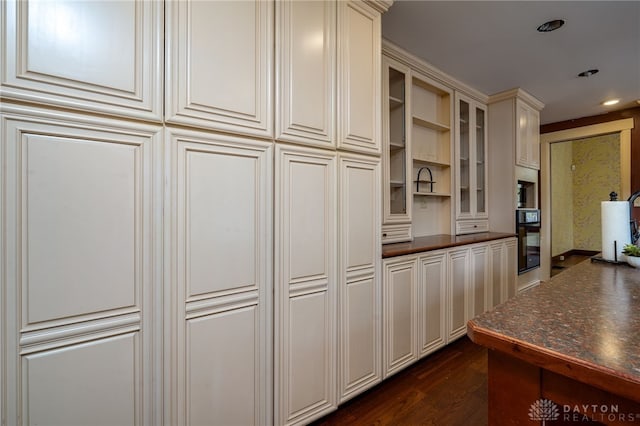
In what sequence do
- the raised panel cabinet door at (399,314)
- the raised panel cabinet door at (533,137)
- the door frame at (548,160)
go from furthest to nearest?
1. the door frame at (548,160)
2. the raised panel cabinet door at (533,137)
3. the raised panel cabinet door at (399,314)

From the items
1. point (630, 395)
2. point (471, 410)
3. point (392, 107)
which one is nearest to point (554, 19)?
point (392, 107)

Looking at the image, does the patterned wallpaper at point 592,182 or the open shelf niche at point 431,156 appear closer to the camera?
the open shelf niche at point 431,156

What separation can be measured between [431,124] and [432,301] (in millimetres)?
1768

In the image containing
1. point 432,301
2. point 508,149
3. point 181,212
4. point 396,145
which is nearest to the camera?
point 181,212

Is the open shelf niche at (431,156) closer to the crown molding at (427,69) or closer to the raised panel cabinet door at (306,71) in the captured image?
the crown molding at (427,69)

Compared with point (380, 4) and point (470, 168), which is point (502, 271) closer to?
point (470, 168)

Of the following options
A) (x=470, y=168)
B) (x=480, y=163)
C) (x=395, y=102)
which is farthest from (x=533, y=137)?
(x=395, y=102)

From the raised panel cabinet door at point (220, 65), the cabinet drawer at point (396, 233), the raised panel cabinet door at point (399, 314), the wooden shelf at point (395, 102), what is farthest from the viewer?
the wooden shelf at point (395, 102)

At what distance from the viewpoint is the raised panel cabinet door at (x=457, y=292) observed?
2441 mm

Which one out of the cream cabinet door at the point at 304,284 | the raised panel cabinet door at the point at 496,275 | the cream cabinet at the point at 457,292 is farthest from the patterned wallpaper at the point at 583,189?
the cream cabinet door at the point at 304,284

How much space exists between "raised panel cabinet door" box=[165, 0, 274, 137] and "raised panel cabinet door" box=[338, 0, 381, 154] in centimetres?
47

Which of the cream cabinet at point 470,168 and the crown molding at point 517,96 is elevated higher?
the crown molding at point 517,96

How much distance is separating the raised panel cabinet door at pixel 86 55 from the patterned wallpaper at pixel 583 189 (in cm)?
726

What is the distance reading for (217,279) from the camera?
125 centimetres
